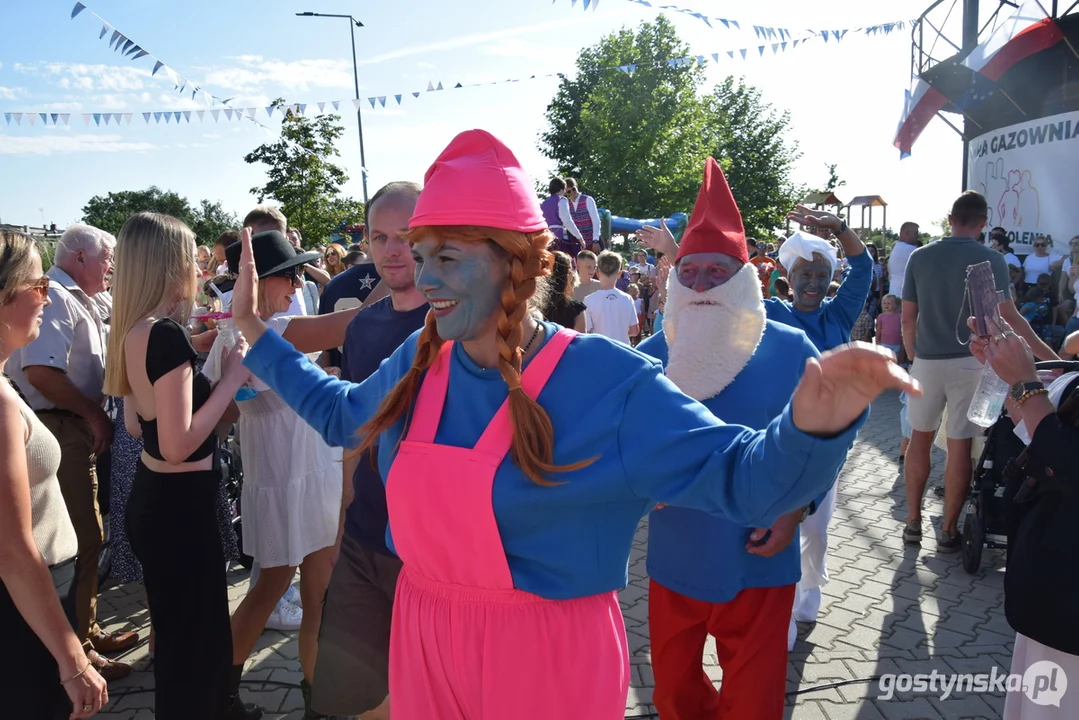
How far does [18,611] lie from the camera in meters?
2.04

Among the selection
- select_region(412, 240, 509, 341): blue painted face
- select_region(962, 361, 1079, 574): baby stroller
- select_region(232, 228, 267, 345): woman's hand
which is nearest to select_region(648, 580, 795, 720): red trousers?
select_region(412, 240, 509, 341): blue painted face

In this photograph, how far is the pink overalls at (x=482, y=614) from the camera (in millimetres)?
1569

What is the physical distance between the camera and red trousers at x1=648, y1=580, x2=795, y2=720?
2531 mm

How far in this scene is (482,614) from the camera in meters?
1.63

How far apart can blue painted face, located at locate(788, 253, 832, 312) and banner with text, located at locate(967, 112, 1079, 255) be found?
9.69 metres

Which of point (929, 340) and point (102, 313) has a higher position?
point (102, 313)

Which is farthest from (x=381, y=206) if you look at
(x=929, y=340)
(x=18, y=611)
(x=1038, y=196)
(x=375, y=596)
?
(x=1038, y=196)

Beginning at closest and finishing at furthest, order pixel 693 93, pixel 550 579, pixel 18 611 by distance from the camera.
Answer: pixel 550 579, pixel 18 611, pixel 693 93

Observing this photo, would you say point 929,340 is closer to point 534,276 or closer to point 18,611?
Answer: point 534,276

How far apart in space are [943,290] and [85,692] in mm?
5468

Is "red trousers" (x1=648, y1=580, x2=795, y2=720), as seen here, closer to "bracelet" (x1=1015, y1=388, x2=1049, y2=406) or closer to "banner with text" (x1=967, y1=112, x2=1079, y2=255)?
"bracelet" (x1=1015, y1=388, x2=1049, y2=406)

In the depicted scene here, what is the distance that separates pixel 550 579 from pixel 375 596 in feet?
4.45

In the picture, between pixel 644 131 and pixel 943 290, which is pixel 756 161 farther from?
pixel 943 290

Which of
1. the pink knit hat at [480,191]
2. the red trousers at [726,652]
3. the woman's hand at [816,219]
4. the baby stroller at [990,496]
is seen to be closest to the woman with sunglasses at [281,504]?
the red trousers at [726,652]
